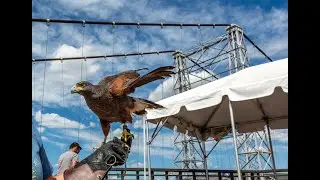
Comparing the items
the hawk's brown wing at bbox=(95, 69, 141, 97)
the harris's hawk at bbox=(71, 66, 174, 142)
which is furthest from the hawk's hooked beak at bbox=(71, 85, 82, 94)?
the hawk's brown wing at bbox=(95, 69, 141, 97)

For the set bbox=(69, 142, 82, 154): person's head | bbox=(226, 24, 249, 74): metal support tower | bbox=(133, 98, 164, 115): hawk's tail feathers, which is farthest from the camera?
bbox=(226, 24, 249, 74): metal support tower

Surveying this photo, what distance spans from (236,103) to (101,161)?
199 inches

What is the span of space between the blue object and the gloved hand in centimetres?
13

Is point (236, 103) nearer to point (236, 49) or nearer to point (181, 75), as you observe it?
point (236, 49)

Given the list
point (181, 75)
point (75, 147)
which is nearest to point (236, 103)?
point (75, 147)

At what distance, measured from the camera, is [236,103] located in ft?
20.4

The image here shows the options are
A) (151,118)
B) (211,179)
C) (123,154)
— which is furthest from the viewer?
(211,179)

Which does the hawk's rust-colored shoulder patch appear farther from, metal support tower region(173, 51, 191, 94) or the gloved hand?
metal support tower region(173, 51, 191, 94)

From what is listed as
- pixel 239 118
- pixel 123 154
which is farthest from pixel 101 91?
pixel 239 118

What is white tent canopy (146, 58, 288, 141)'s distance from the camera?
4.53 metres
